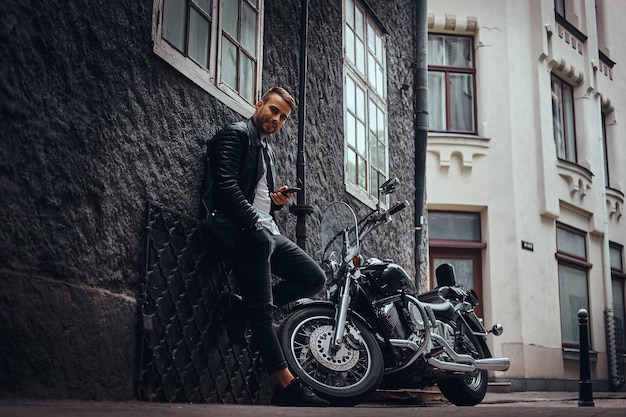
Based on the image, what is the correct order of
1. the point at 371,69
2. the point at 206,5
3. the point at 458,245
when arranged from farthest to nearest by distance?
the point at 458,245, the point at 371,69, the point at 206,5

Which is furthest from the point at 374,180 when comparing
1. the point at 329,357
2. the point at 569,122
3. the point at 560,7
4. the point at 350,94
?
the point at 560,7

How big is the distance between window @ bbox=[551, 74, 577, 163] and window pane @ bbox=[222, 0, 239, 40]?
12.0 m

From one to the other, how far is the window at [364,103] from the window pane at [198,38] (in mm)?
2848

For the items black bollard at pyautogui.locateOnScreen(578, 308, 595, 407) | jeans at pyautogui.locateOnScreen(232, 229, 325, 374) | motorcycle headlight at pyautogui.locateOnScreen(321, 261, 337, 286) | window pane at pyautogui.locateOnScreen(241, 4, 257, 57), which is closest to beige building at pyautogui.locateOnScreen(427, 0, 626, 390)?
black bollard at pyautogui.locateOnScreen(578, 308, 595, 407)

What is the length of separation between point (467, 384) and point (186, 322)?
294 centimetres

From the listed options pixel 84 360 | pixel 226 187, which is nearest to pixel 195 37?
pixel 226 187

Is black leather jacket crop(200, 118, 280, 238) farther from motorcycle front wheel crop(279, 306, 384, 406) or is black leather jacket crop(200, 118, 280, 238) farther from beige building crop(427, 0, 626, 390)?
beige building crop(427, 0, 626, 390)

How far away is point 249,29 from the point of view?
6832mm

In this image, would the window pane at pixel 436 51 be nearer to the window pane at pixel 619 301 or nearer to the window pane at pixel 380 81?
the window pane at pixel 380 81

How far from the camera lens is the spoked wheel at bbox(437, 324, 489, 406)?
24.2 ft

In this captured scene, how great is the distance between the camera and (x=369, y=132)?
381 inches

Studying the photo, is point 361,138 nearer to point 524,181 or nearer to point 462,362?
point 462,362

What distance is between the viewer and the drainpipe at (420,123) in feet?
35.8

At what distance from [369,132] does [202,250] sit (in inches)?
168
